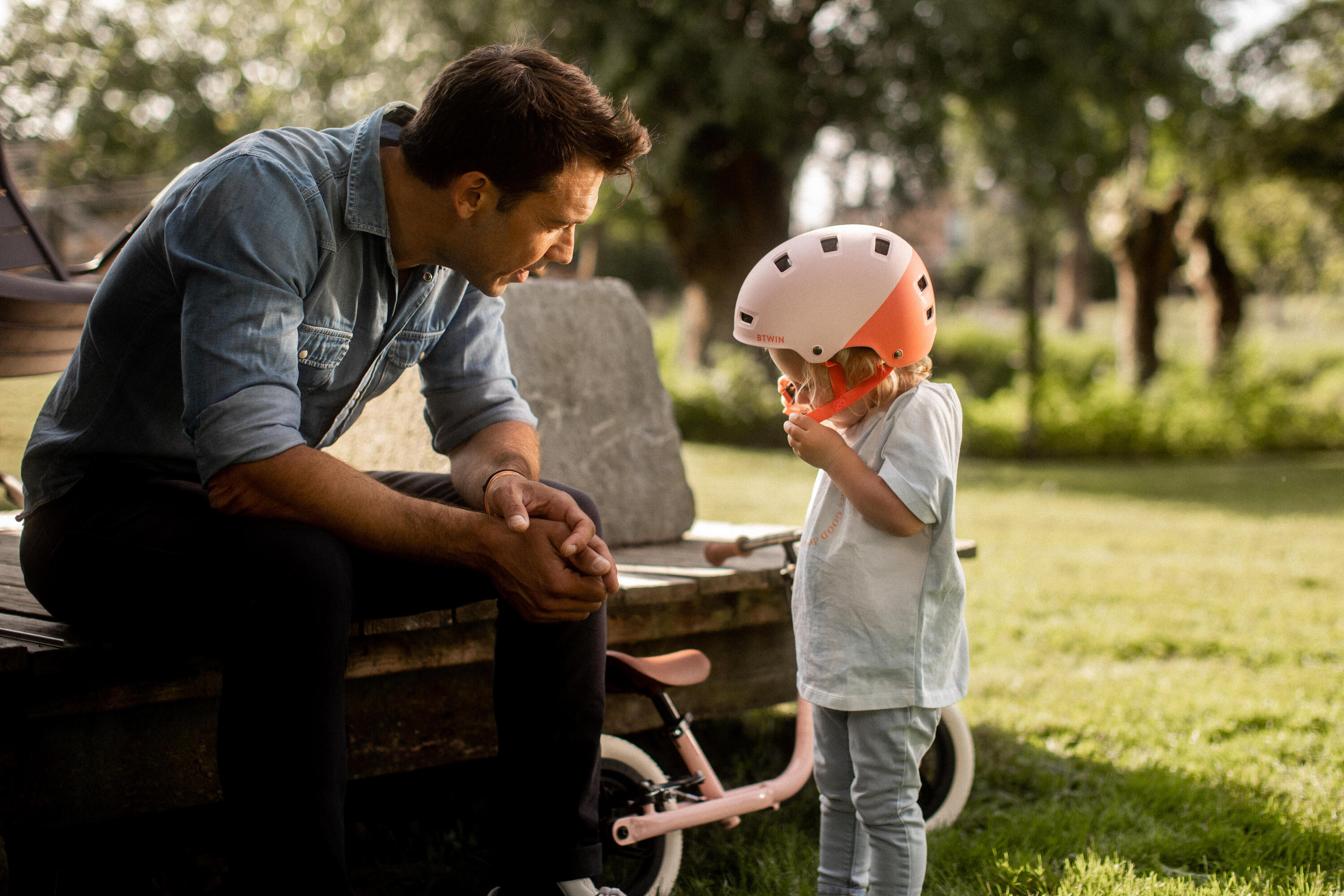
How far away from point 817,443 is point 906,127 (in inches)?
391

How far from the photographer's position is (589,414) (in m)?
3.55

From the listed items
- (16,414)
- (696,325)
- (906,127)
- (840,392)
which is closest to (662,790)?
(840,392)

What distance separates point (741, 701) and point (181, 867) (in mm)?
1409

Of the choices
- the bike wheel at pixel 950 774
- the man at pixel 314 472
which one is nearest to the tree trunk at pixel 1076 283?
the bike wheel at pixel 950 774

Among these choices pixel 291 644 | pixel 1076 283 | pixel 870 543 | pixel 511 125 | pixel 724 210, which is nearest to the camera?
pixel 291 644

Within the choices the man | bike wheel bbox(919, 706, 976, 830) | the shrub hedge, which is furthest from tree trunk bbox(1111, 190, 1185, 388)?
the man

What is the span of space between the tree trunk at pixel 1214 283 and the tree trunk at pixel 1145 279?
973 millimetres

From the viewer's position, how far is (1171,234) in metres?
16.2

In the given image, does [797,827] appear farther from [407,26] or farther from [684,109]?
[407,26]

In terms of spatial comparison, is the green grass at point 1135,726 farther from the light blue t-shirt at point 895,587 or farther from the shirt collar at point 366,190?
the shirt collar at point 366,190

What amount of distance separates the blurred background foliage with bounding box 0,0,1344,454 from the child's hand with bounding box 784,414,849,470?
8.57 meters

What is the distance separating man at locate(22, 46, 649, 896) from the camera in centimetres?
176

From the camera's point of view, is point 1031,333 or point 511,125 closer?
point 511,125

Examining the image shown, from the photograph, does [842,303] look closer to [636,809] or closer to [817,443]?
[817,443]
